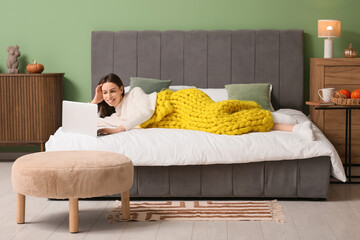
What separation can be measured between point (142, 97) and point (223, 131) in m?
0.67

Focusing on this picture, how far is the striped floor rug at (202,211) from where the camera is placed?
3154 mm

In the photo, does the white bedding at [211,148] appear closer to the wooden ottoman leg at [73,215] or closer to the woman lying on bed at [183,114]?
the woman lying on bed at [183,114]

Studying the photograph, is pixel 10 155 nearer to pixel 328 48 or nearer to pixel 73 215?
pixel 73 215

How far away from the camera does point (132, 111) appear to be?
12.6 ft

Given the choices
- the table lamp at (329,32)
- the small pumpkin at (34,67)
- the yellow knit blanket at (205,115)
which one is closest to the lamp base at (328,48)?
the table lamp at (329,32)

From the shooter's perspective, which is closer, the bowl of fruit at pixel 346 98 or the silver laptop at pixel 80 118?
the silver laptop at pixel 80 118

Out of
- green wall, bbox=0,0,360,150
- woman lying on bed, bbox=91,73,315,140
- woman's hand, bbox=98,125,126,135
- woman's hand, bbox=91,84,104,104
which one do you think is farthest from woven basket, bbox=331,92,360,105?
woman's hand, bbox=91,84,104,104

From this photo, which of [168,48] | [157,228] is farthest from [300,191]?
[168,48]

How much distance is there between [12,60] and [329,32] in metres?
2.89

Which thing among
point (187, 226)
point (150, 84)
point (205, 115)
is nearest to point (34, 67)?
point (150, 84)

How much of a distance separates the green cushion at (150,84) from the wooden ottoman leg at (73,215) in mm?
1831

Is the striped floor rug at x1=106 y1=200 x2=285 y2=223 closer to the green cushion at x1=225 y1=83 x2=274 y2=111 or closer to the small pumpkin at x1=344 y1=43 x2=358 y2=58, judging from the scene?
the green cushion at x1=225 y1=83 x2=274 y2=111

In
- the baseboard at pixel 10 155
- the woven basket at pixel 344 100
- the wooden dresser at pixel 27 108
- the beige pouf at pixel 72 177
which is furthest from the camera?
the baseboard at pixel 10 155

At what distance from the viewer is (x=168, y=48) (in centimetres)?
498
